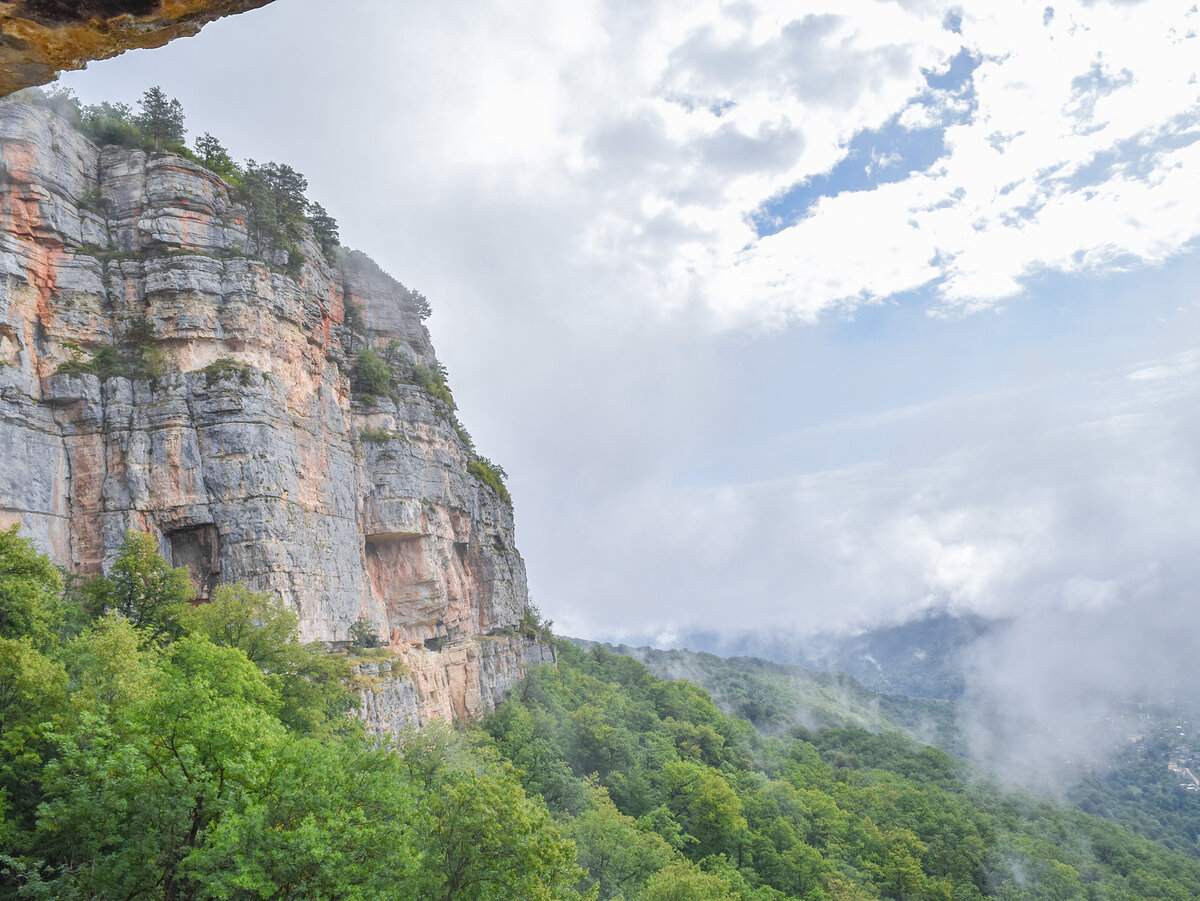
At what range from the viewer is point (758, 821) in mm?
50969

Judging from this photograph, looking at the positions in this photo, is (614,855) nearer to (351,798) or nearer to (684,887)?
(684,887)

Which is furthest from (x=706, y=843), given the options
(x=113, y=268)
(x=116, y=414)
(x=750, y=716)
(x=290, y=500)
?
(x=750, y=716)

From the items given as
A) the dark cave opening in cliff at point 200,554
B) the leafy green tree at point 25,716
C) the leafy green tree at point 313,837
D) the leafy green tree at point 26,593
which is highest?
the dark cave opening in cliff at point 200,554

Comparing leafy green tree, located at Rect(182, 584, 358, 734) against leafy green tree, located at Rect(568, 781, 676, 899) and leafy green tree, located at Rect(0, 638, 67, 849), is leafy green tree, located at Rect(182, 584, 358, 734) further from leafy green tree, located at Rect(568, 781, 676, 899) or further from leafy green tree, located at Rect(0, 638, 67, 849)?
leafy green tree, located at Rect(568, 781, 676, 899)

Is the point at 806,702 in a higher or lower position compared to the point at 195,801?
lower

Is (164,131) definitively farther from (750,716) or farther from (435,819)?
(750,716)

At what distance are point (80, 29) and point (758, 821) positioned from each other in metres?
59.0

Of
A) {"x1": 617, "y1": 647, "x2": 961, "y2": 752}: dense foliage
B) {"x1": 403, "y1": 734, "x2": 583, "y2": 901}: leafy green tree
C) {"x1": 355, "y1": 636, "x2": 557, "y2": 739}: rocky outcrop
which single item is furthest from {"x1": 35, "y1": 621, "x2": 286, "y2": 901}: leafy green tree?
{"x1": 617, "y1": 647, "x2": 961, "y2": 752}: dense foliage

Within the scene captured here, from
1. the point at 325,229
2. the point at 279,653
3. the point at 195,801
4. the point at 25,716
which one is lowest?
the point at 195,801

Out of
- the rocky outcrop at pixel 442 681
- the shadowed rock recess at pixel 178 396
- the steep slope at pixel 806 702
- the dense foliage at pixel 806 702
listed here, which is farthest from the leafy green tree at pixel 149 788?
the steep slope at pixel 806 702

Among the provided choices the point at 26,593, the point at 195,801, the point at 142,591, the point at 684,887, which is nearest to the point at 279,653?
the point at 142,591

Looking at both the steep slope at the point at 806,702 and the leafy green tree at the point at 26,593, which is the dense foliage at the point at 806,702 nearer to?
the steep slope at the point at 806,702

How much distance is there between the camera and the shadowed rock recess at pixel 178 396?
30.1m

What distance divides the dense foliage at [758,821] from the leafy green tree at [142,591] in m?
18.7
